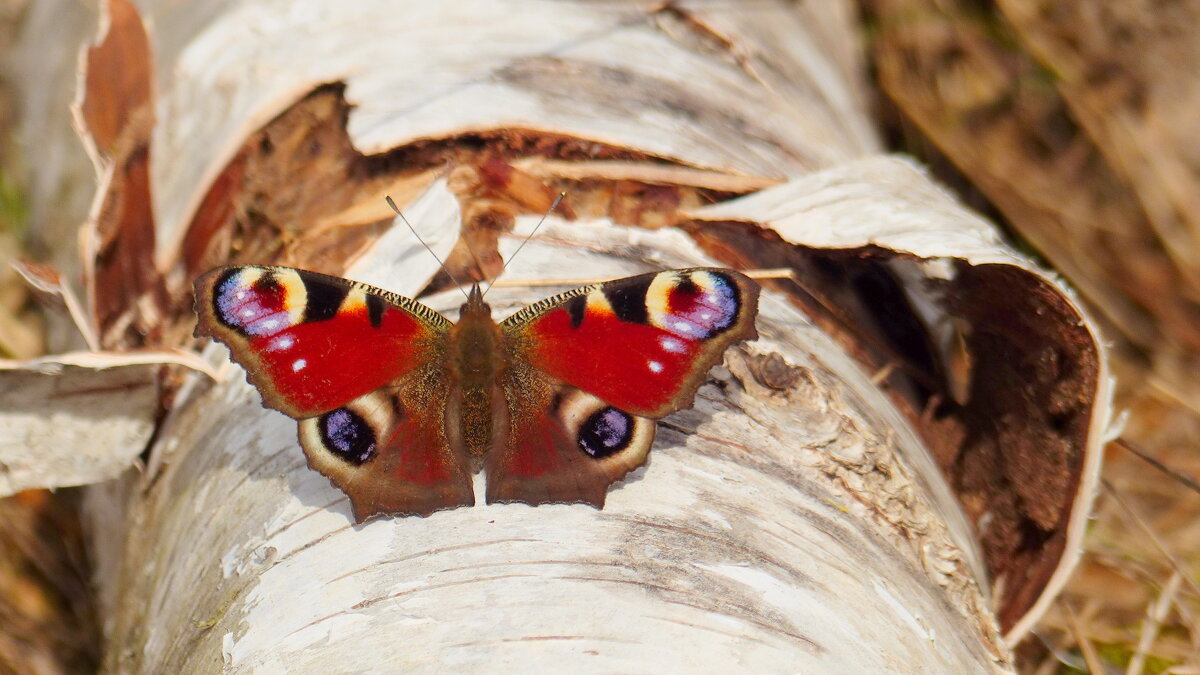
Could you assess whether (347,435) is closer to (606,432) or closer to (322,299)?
(322,299)

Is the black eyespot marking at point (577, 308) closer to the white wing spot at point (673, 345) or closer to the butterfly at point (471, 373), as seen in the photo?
the butterfly at point (471, 373)

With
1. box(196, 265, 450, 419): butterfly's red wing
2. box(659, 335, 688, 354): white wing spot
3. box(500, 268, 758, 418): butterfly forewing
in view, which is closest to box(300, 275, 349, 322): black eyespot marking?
box(196, 265, 450, 419): butterfly's red wing

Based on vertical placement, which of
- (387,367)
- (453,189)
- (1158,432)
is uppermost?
(1158,432)

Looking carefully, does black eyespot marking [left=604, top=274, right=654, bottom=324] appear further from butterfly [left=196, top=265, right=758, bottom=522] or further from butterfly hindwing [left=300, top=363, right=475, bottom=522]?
butterfly hindwing [left=300, top=363, right=475, bottom=522]

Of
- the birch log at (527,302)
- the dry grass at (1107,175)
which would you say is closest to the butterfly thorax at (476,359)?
the birch log at (527,302)

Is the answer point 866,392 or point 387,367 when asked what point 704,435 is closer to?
point 866,392

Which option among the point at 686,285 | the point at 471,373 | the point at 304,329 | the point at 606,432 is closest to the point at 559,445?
the point at 606,432

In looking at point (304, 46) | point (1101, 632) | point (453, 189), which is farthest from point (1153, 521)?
point (304, 46)

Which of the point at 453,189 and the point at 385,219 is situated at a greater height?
the point at 453,189

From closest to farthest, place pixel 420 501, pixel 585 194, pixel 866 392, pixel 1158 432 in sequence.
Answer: pixel 420 501
pixel 866 392
pixel 585 194
pixel 1158 432
